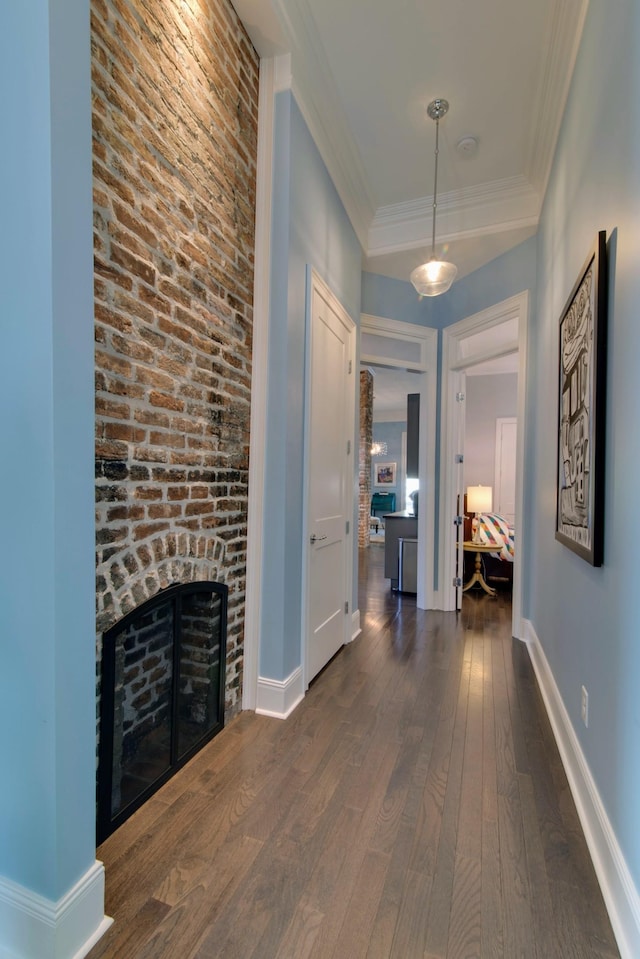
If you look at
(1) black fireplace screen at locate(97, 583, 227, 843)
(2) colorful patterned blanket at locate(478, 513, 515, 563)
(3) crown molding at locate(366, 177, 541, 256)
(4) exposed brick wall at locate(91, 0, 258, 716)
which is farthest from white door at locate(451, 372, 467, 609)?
(1) black fireplace screen at locate(97, 583, 227, 843)

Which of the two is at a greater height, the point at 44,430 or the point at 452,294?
the point at 452,294

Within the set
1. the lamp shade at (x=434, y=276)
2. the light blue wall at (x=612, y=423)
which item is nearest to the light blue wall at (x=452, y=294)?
the lamp shade at (x=434, y=276)

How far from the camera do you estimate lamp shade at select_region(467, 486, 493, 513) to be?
5387 mm

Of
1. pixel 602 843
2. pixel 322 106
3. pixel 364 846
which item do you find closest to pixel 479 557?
pixel 602 843

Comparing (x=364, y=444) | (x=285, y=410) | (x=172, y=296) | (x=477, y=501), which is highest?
(x=172, y=296)

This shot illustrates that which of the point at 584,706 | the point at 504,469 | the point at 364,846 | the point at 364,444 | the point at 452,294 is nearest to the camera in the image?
the point at 364,846

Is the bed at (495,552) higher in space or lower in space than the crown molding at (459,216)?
lower

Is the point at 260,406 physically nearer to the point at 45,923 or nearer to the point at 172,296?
the point at 172,296

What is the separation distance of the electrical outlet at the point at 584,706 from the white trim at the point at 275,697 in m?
1.34

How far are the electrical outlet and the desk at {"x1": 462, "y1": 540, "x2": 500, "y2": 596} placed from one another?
3.17 metres

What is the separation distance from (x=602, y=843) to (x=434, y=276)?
9.56ft

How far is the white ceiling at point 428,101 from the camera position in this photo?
2.22 m

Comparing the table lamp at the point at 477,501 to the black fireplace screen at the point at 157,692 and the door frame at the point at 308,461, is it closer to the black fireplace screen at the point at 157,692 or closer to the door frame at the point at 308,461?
the door frame at the point at 308,461

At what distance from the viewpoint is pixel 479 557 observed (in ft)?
16.8
